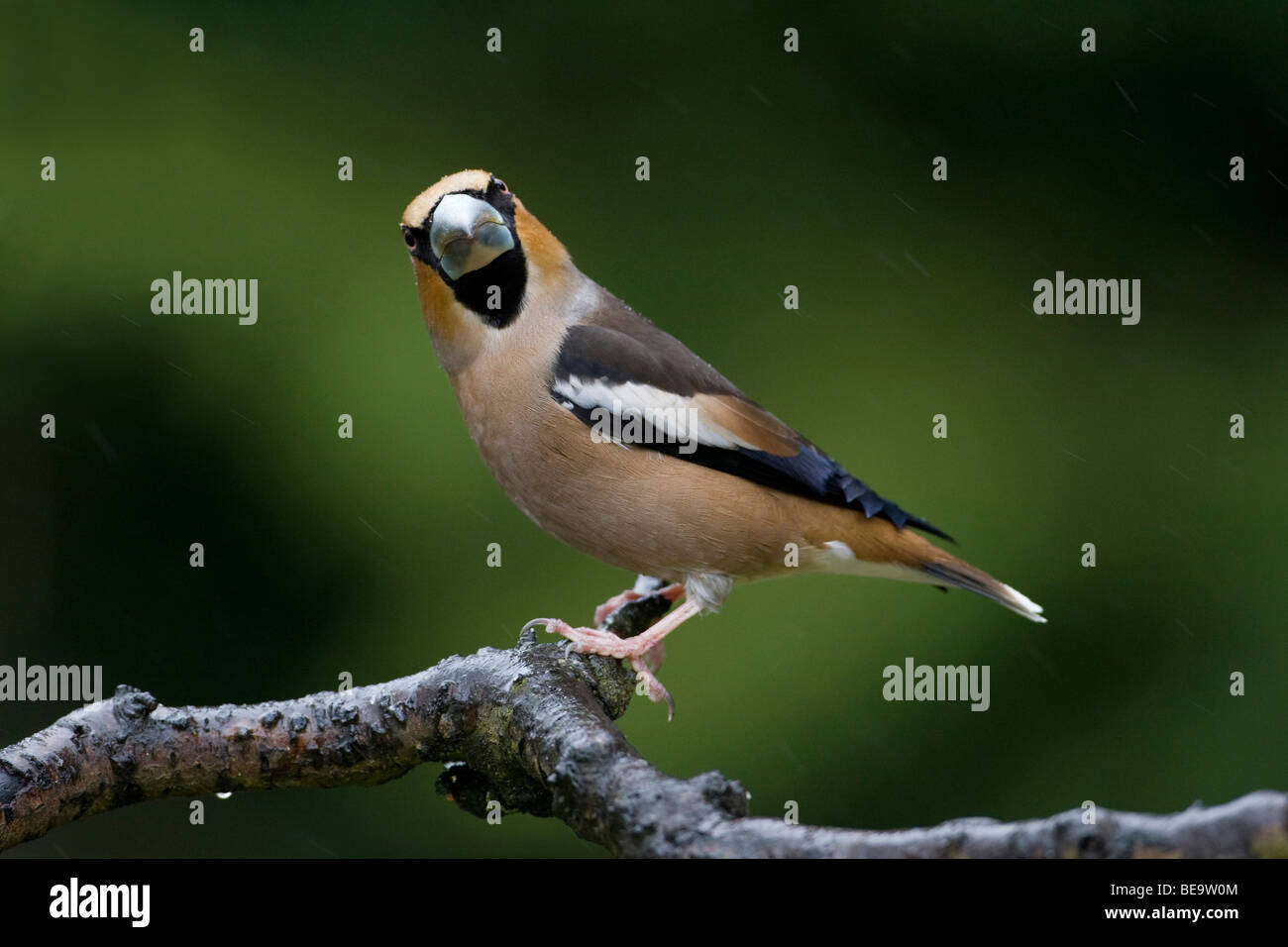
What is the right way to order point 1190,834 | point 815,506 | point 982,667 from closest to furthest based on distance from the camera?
1. point 1190,834
2. point 815,506
3. point 982,667

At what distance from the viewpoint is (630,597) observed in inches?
136

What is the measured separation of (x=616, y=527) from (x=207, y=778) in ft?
3.49

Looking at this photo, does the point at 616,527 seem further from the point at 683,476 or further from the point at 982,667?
the point at 982,667

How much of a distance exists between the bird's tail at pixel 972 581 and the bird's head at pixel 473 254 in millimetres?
1293

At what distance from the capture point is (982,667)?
403 cm

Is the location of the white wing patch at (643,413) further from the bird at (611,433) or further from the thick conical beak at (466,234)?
the thick conical beak at (466,234)

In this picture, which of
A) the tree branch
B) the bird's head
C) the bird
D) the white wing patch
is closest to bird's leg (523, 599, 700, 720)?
the bird

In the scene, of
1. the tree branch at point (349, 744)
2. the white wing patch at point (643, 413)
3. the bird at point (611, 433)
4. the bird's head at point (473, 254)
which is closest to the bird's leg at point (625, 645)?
the bird at point (611, 433)

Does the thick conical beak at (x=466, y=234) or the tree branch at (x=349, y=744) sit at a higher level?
the thick conical beak at (x=466, y=234)

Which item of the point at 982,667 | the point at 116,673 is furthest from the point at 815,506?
the point at 116,673

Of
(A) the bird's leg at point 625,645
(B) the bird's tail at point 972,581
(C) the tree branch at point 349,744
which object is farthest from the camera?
(B) the bird's tail at point 972,581

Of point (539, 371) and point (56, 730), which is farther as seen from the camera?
point (539, 371)

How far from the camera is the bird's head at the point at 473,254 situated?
9.29ft

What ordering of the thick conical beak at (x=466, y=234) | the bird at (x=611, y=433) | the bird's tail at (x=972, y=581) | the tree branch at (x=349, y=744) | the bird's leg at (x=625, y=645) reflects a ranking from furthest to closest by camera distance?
1. the bird's tail at (x=972, y=581)
2. the bird at (x=611, y=433)
3. the thick conical beak at (x=466, y=234)
4. the bird's leg at (x=625, y=645)
5. the tree branch at (x=349, y=744)
